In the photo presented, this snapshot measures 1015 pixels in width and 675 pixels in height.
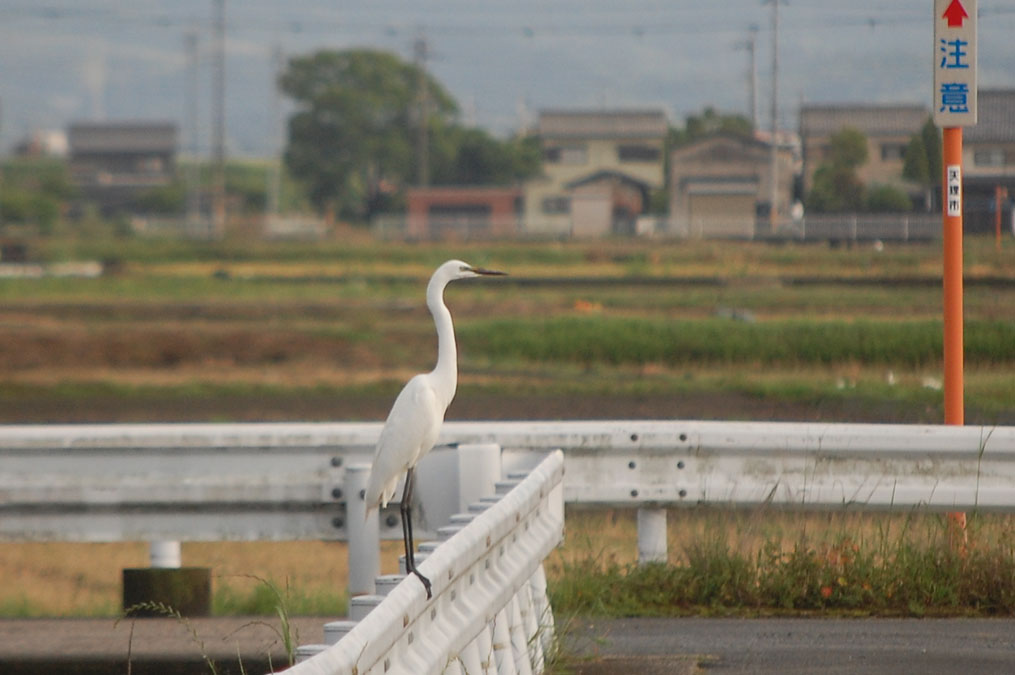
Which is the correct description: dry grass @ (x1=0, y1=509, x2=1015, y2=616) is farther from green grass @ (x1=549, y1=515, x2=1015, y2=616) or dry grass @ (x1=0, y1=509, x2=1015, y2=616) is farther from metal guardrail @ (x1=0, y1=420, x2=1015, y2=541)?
metal guardrail @ (x1=0, y1=420, x2=1015, y2=541)

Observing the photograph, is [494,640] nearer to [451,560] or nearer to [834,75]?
[451,560]

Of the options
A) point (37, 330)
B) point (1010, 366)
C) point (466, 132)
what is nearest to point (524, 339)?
point (37, 330)

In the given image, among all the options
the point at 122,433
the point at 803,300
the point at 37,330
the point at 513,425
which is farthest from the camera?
the point at 37,330

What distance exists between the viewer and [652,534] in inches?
261

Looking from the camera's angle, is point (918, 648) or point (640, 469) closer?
point (918, 648)

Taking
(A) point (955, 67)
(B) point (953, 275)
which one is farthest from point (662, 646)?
(A) point (955, 67)

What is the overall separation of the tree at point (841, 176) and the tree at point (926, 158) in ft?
7.34

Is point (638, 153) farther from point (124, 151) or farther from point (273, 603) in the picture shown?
point (124, 151)

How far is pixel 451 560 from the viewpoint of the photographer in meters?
4.07

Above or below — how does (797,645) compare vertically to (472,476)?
below

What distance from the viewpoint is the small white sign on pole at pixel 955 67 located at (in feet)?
23.1

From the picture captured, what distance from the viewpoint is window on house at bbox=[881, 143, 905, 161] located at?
37.7ft

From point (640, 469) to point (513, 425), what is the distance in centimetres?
65

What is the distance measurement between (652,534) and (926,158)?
165 inches
